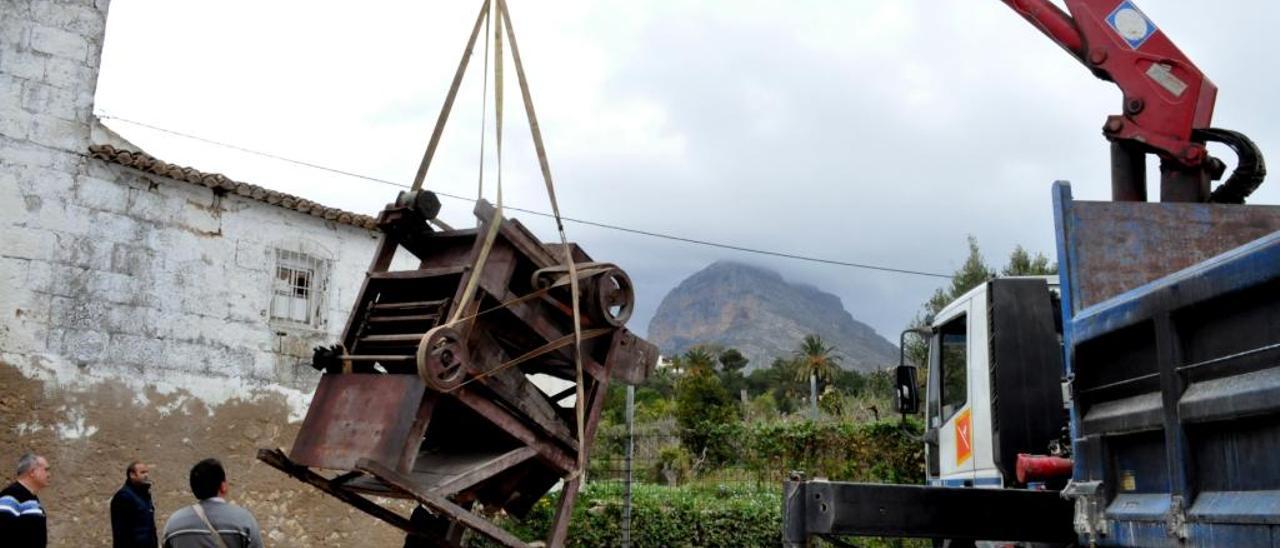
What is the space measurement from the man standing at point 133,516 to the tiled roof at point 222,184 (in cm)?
272

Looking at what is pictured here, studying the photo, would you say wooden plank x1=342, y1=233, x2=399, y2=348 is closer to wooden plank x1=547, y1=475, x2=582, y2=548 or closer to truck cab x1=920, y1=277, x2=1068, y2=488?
wooden plank x1=547, y1=475, x2=582, y2=548

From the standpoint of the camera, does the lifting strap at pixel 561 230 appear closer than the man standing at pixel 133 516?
Yes

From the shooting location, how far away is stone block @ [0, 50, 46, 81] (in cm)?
892

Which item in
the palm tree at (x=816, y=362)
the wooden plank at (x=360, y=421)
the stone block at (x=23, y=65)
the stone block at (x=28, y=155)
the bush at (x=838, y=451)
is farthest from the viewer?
the palm tree at (x=816, y=362)

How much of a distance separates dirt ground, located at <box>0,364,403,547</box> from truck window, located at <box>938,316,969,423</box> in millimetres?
6477

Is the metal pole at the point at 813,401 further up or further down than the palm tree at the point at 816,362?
further down

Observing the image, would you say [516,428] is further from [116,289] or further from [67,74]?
[67,74]

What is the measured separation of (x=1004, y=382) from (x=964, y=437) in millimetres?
590

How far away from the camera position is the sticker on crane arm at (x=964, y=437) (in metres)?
6.40

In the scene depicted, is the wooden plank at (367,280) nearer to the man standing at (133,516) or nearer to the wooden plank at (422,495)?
the wooden plank at (422,495)

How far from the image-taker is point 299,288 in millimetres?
10758

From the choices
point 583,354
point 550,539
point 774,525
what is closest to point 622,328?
point 583,354

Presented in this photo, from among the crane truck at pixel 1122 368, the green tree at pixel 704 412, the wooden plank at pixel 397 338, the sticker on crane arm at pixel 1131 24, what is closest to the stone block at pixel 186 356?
the wooden plank at pixel 397 338

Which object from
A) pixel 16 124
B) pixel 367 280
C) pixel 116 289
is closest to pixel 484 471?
pixel 367 280
